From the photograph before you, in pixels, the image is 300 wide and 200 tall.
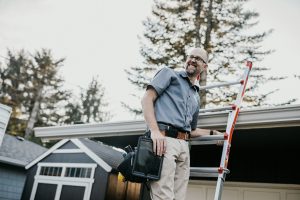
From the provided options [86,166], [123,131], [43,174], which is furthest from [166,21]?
[123,131]

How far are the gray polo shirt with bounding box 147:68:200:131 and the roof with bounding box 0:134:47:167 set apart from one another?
13.6 metres

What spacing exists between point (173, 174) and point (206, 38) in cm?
1207

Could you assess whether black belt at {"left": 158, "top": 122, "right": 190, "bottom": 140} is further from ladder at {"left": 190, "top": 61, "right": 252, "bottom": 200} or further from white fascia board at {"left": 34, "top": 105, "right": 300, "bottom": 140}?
white fascia board at {"left": 34, "top": 105, "right": 300, "bottom": 140}

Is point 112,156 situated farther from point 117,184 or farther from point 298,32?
point 298,32

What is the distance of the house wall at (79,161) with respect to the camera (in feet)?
35.0

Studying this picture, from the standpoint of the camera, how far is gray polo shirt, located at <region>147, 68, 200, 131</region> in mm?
2916

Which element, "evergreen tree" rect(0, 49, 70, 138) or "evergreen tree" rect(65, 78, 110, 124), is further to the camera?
"evergreen tree" rect(65, 78, 110, 124)

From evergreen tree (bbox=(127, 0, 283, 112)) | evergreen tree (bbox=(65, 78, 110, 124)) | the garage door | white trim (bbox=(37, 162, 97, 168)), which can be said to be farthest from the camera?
evergreen tree (bbox=(65, 78, 110, 124))

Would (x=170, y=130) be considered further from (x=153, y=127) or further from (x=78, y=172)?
(x=78, y=172)

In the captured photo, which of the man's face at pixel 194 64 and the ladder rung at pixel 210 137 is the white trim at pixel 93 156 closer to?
the ladder rung at pixel 210 137

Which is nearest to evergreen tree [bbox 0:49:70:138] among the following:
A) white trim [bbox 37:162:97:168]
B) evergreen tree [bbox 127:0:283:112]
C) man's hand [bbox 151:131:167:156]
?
white trim [bbox 37:162:97:168]

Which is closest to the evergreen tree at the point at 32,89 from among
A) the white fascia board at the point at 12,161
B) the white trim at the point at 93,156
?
the white fascia board at the point at 12,161

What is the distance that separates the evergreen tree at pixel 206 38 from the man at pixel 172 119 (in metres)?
10.8

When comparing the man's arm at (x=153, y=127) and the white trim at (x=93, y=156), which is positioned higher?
the white trim at (x=93, y=156)
